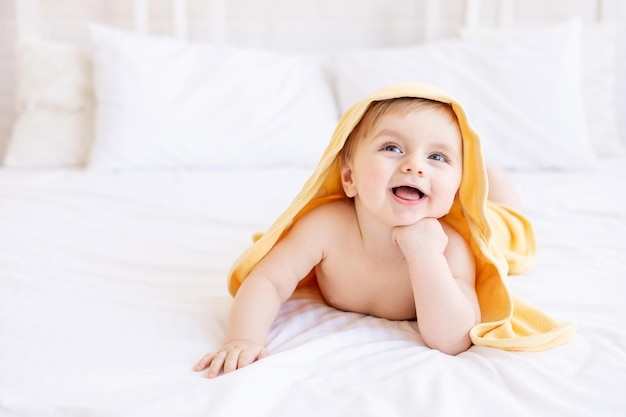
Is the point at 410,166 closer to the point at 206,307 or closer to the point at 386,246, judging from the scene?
the point at 386,246

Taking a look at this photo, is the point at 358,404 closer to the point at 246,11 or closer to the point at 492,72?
the point at 492,72

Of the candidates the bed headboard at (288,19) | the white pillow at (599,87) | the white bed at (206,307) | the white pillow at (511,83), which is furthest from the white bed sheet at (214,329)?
the bed headboard at (288,19)

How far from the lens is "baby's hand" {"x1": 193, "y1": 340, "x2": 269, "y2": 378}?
72 cm

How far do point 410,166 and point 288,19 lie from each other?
1.54m

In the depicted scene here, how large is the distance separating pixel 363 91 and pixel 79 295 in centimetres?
114

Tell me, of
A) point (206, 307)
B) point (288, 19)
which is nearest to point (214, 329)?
point (206, 307)

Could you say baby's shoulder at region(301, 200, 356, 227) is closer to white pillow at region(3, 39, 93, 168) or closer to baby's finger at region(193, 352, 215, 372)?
baby's finger at region(193, 352, 215, 372)

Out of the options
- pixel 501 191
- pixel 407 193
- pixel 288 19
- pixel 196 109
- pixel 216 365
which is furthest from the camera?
pixel 288 19

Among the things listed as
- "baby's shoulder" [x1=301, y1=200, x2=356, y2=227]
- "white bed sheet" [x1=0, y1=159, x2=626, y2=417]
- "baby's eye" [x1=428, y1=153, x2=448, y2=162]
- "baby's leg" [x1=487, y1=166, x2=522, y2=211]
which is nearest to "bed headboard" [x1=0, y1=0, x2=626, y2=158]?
"white bed sheet" [x1=0, y1=159, x2=626, y2=417]

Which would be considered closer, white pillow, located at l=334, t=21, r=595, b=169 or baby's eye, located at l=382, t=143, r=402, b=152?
baby's eye, located at l=382, t=143, r=402, b=152

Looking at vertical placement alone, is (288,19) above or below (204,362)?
above

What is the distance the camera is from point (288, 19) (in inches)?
87.3

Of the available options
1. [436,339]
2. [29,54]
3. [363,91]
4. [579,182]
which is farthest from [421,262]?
[29,54]

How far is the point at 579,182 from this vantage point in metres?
1.65
